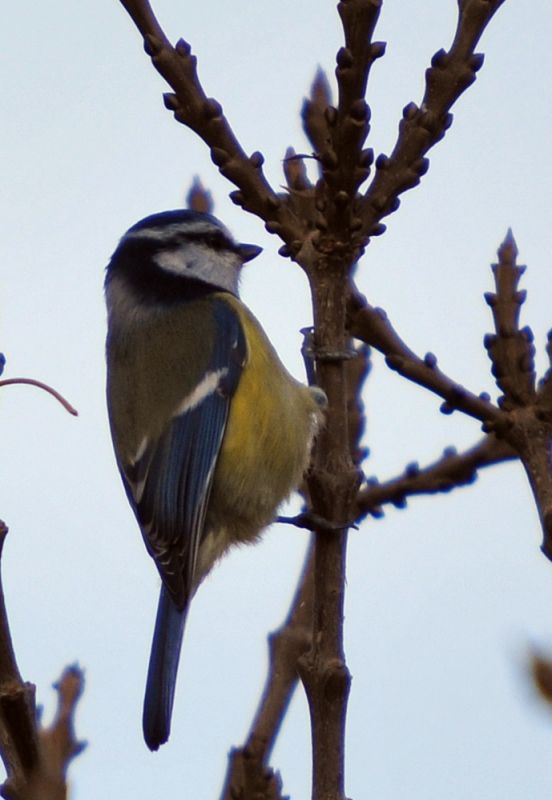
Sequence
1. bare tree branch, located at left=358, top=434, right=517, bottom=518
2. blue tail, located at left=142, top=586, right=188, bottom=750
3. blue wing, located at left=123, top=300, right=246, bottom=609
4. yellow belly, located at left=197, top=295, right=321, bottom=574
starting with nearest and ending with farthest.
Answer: bare tree branch, located at left=358, top=434, right=517, bottom=518 < blue tail, located at left=142, top=586, right=188, bottom=750 < blue wing, located at left=123, top=300, right=246, bottom=609 < yellow belly, located at left=197, top=295, right=321, bottom=574

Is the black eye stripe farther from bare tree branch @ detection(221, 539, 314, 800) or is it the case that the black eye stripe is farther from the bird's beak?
bare tree branch @ detection(221, 539, 314, 800)

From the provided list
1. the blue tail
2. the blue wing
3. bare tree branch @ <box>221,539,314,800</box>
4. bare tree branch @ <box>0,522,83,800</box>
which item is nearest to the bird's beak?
the blue wing

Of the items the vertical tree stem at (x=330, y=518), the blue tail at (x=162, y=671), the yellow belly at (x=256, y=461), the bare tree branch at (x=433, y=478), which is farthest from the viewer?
the yellow belly at (x=256, y=461)

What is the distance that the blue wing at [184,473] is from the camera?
9.27ft

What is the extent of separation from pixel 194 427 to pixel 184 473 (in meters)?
0.14

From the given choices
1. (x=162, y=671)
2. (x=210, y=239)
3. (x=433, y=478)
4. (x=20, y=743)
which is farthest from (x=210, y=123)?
(x=210, y=239)

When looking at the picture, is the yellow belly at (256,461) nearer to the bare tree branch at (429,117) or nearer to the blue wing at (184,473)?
the blue wing at (184,473)

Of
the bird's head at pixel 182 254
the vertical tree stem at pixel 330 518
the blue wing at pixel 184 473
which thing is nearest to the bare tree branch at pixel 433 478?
the vertical tree stem at pixel 330 518

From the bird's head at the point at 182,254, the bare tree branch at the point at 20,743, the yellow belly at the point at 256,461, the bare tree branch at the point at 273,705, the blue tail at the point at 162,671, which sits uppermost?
the bird's head at the point at 182,254

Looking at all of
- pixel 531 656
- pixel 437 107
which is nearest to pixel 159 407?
pixel 437 107

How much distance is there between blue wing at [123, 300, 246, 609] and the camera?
2824 mm

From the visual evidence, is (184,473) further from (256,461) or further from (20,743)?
(20,743)

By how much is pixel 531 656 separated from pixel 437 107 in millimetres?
765

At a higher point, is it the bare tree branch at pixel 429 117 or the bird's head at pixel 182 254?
the bird's head at pixel 182 254
